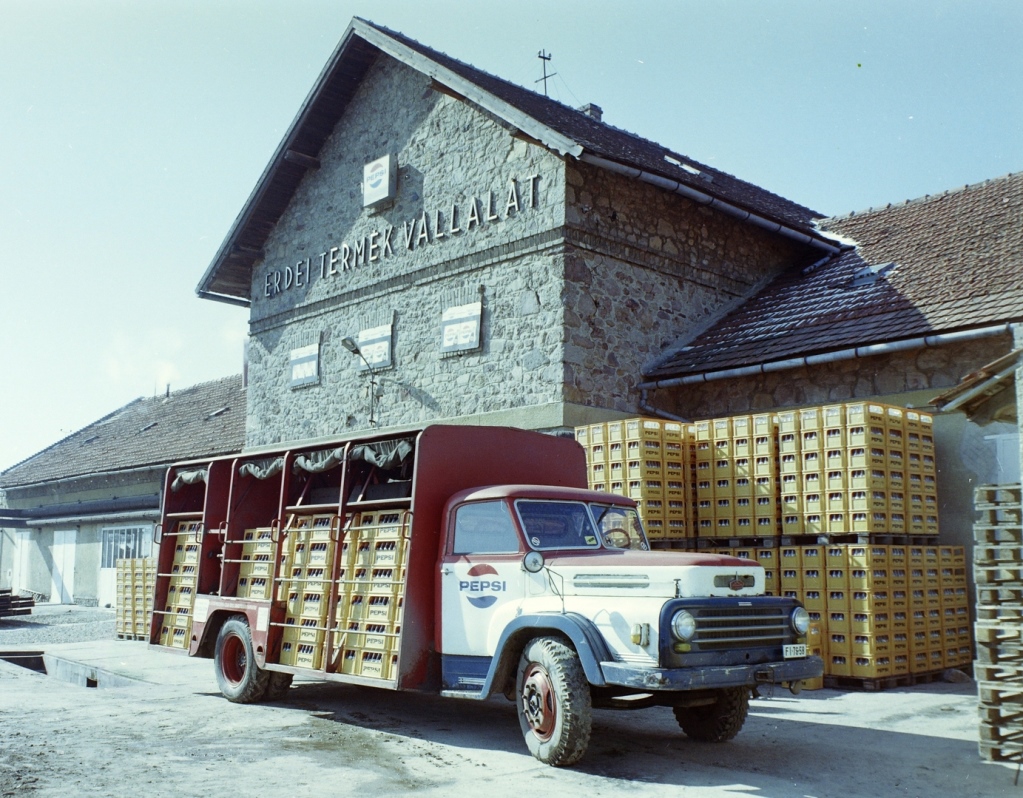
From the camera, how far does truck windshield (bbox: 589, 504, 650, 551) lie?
923 cm

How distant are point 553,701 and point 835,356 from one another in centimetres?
826

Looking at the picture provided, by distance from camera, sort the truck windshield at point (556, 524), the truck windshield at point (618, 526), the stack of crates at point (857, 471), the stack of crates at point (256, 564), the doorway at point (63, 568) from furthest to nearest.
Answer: the doorway at point (63, 568) → the stack of crates at point (857, 471) → the stack of crates at point (256, 564) → the truck windshield at point (618, 526) → the truck windshield at point (556, 524)

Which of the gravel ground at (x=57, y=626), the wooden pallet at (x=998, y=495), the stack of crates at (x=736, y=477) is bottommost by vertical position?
the gravel ground at (x=57, y=626)

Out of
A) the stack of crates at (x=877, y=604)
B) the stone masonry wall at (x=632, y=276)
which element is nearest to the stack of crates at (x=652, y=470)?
the stack of crates at (x=877, y=604)

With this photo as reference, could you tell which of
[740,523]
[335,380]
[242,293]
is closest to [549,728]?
[740,523]

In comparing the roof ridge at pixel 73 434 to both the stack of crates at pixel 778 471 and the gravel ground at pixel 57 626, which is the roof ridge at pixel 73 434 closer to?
the gravel ground at pixel 57 626

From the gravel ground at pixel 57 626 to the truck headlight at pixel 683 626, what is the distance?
48.6 ft

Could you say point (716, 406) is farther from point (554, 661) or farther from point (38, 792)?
point (38, 792)

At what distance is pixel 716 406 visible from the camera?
639 inches

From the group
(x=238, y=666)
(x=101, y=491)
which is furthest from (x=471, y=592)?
(x=101, y=491)

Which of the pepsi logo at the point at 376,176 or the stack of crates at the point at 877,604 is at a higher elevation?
the pepsi logo at the point at 376,176

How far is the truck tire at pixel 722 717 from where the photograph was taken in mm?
8656

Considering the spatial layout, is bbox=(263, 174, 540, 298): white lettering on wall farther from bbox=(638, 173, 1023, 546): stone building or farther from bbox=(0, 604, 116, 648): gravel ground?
bbox=(0, 604, 116, 648): gravel ground

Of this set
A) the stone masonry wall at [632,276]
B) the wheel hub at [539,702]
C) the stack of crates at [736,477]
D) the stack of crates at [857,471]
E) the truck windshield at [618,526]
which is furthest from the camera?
the stone masonry wall at [632,276]
